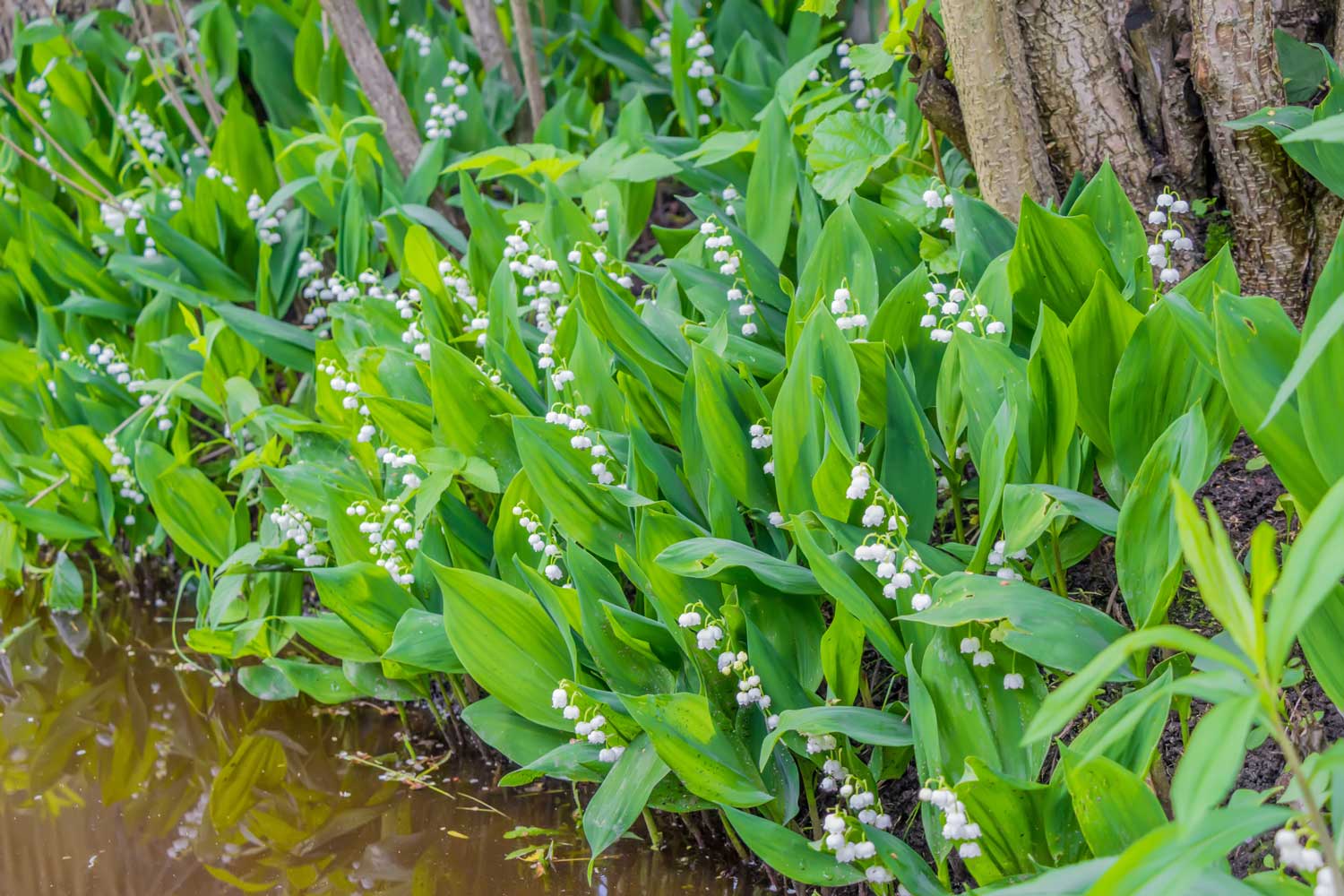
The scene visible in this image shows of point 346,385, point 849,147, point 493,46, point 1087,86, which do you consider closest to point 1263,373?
point 1087,86

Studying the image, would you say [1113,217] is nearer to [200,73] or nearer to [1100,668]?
[1100,668]

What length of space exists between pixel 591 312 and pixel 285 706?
47.0 inches

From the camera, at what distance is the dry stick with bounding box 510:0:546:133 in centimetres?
305

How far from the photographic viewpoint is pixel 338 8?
3.05 meters

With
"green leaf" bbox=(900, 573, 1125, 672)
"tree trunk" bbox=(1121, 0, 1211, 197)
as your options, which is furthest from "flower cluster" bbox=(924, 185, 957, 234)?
"green leaf" bbox=(900, 573, 1125, 672)

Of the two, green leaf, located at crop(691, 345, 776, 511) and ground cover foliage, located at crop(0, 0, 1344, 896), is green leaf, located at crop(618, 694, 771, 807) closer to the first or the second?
ground cover foliage, located at crop(0, 0, 1344, 896)

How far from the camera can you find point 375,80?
10.2ft

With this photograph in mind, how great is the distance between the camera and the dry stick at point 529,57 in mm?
3051

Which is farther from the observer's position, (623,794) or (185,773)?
(185,773)

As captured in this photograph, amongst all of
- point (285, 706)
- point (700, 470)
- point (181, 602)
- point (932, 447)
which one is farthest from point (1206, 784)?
point (181, 602)

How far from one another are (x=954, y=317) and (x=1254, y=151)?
0.56 meters

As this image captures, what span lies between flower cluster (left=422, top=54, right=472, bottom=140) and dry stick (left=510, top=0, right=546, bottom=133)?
19 cm

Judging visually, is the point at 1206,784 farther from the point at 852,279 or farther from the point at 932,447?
the point at 852,279

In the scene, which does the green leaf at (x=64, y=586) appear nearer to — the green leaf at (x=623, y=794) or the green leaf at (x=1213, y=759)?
the green leaf at (x=623, y=794)
